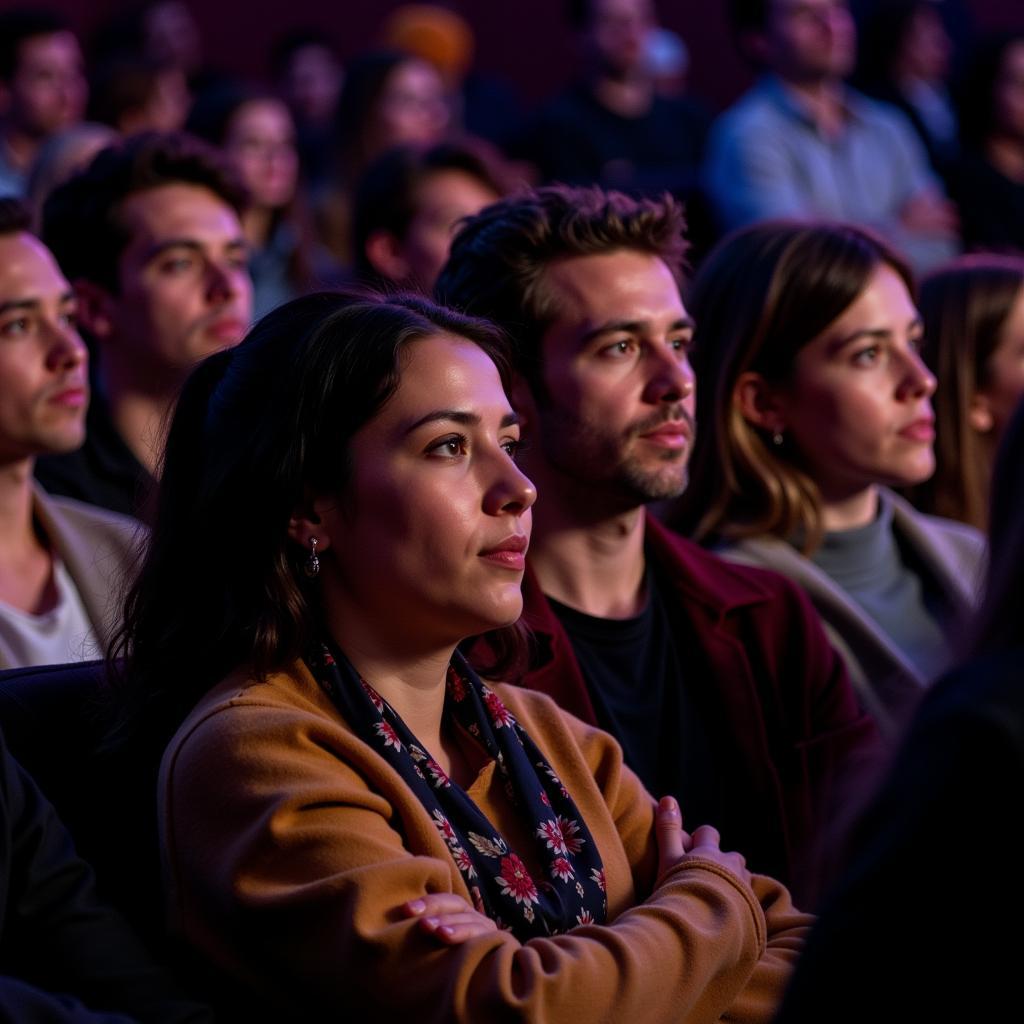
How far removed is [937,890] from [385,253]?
3336mm

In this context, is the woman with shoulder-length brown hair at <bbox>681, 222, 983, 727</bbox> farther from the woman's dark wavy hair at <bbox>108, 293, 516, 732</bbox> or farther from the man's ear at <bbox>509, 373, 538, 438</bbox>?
the woman's dark wavy hair at <bbox>108, 293, 516, 732</bbox>

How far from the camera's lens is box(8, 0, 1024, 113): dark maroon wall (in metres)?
8.66

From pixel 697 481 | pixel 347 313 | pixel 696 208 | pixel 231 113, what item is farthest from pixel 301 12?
pixel 347 313

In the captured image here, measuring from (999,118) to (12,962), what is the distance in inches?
195

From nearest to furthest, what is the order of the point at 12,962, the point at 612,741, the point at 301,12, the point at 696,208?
the point at 12,962
the point at 612,741
the point at 696,208
the point at 301,12

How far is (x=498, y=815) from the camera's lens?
1775mm

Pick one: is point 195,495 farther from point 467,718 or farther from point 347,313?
point 467,718

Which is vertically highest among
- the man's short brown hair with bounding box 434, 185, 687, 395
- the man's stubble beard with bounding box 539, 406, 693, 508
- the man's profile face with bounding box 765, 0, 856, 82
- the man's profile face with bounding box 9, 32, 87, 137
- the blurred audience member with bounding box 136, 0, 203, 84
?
the blurred audience member with bounding box 136, 0, 203, 84

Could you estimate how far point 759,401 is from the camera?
295 centimetres

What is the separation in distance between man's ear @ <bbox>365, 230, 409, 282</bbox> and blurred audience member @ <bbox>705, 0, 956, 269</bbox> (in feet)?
4.31

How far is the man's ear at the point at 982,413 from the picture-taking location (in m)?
3.42

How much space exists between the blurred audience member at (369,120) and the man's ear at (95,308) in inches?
69.6

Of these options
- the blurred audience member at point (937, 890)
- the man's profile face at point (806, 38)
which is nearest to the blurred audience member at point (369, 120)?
the man's profile face at point (806, 38)

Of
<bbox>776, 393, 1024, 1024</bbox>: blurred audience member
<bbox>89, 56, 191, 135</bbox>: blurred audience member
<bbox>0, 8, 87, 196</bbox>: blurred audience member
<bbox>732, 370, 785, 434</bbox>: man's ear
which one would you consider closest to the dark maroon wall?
<bbox>0, 8, 87, 196</bbox>: blurred audience member
